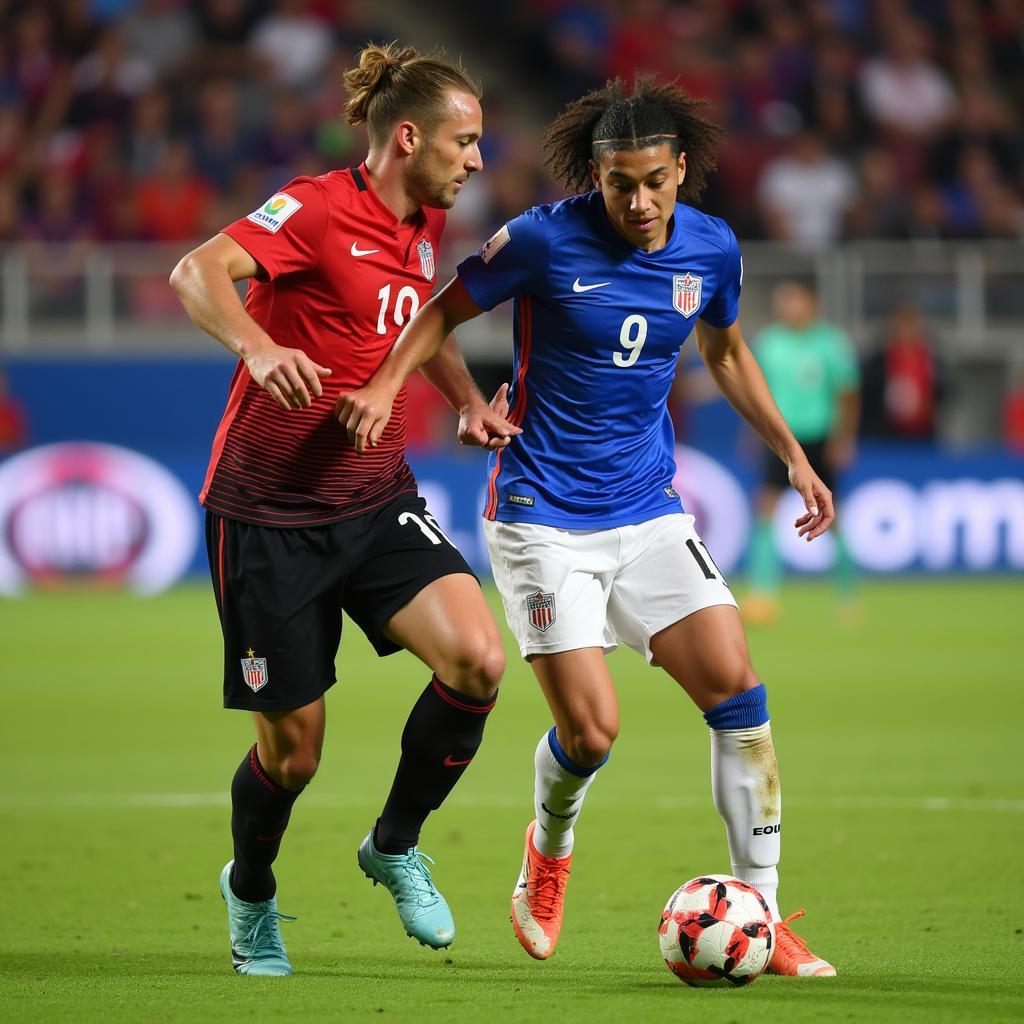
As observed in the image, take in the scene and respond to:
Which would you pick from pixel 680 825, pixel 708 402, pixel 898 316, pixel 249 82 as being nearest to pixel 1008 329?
pixel 898 316

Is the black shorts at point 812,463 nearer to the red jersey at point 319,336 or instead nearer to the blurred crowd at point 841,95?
the blurred crowd at point 841,95

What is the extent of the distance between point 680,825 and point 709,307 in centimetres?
253

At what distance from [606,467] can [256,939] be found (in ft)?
5.33

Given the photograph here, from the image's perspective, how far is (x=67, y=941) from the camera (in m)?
5.18

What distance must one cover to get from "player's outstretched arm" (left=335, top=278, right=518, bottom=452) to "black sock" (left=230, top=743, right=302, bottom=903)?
38.3 inches

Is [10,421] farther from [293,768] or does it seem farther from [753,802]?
[753,802]

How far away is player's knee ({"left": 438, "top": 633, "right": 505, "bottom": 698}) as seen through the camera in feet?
15.8

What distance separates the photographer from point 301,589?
193 inches

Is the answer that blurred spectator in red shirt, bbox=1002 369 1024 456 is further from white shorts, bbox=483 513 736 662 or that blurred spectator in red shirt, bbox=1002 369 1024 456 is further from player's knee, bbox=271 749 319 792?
player's knee, bbox=271 749 319 792

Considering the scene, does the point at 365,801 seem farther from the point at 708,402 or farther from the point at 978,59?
the point at 978,59

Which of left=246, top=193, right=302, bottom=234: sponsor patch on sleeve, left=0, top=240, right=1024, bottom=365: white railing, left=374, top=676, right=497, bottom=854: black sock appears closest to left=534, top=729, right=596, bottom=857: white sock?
left=374, top=676, right=497, bottom=854: black sock

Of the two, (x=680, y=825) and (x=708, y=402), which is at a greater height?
(x=708, y=402)

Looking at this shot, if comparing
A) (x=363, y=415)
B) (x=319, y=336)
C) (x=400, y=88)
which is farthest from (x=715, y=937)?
(x=400, y=88)

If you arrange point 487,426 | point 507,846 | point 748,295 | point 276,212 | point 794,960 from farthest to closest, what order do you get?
point 748,295 < point 507,846 < point 487,426 < point 276,212 < point 794,960
